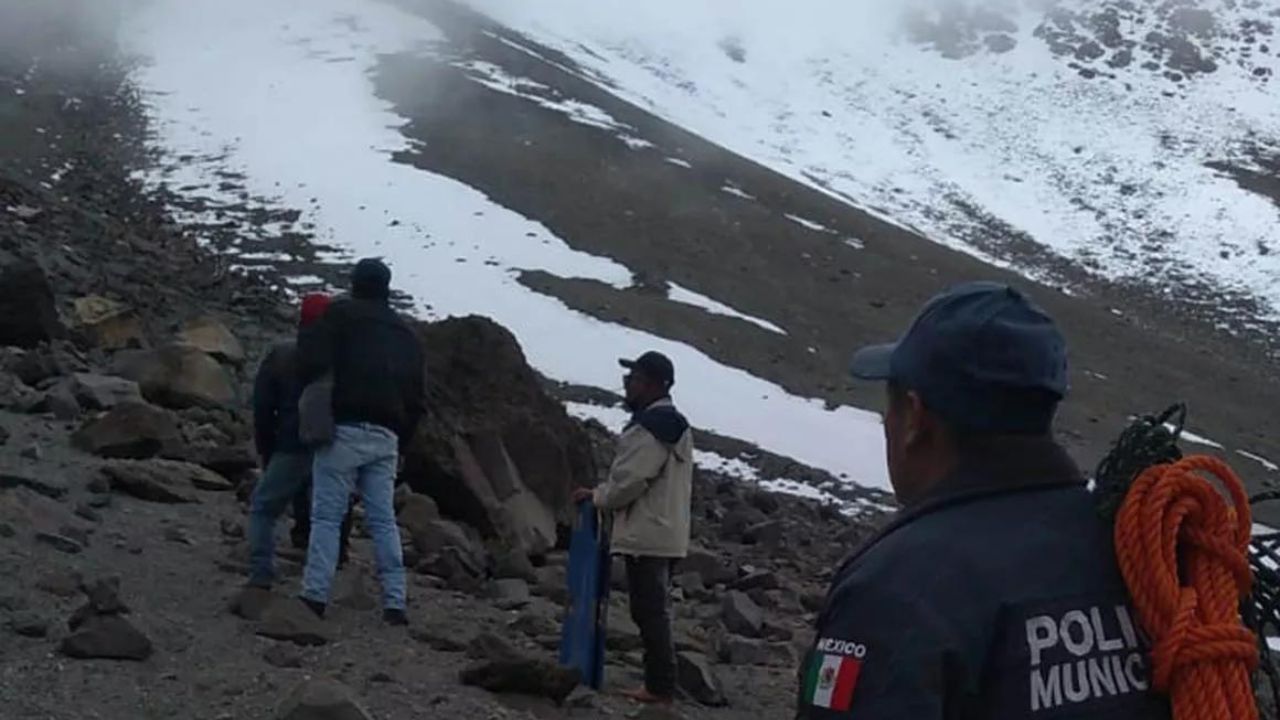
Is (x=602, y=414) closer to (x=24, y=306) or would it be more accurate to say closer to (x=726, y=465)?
(x=726, y=465)

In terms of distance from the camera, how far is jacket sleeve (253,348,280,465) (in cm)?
1004

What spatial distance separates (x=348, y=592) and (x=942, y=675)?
745cm

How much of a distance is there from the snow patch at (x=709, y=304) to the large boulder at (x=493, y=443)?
17671mm

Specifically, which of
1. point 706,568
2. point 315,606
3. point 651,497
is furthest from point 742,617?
point 315,606

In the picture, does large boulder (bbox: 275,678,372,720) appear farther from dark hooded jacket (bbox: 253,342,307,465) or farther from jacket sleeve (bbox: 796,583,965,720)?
jacket sleeve (bbox: 796,583,965,720)

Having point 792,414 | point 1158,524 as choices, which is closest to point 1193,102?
point 792,414

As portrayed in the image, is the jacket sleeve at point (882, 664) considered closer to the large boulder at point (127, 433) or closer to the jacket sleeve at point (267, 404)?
the jacket sleeve at point (267, 404)

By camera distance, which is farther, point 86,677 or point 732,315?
point 732,315

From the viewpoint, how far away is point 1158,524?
9.04 ft

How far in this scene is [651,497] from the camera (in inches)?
343

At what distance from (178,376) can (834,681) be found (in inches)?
533

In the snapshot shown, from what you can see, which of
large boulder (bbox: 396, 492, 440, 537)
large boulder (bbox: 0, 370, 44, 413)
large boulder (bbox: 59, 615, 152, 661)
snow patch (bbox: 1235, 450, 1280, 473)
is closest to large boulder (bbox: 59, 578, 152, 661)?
large boulder (bbox: 59, 615, 152, 661)

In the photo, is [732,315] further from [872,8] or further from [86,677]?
[872,8]

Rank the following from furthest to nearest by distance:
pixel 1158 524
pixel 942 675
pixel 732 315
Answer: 1. pixel 732 315
2. pixel 1158 524
3. pixel 942 675
